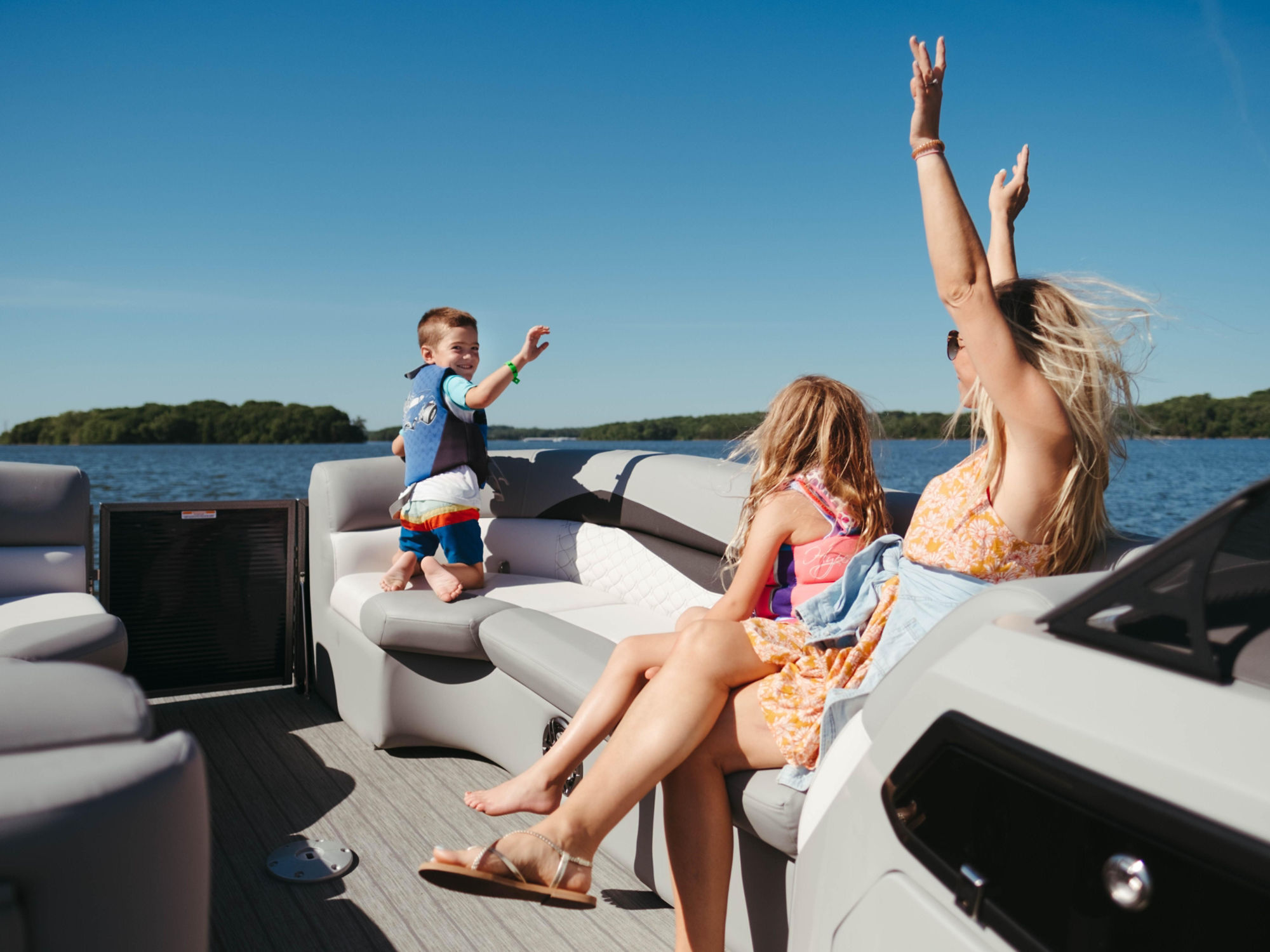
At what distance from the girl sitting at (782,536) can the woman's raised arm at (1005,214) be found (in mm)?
459

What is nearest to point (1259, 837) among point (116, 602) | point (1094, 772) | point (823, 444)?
point (1094, 772)

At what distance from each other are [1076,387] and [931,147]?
488mm

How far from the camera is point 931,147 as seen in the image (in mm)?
1454

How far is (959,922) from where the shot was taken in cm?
80

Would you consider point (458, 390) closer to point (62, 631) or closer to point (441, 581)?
point (441, 581)

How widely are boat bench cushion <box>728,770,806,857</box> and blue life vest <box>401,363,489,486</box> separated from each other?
202 cm

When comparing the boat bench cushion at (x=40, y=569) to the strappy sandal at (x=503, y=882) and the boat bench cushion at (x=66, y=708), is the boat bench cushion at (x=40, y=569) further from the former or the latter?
the boat bench cushion at (x=66, y=708)

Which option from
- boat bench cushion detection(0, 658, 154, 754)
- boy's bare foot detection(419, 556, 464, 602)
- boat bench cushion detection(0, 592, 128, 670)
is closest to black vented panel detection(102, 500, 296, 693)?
boat bench cushion detection(0, 592, 128, 670)

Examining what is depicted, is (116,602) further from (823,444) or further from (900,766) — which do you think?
(900,766)

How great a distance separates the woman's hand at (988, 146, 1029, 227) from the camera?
6.61ft

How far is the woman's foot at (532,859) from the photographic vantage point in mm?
1464

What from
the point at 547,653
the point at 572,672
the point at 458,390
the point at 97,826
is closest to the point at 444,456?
the point at 458,390

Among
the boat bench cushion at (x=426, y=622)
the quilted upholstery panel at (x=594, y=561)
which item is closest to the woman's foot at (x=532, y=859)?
the boat bench cushion at (x=426, y=622)

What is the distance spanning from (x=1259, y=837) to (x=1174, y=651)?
185 millimetres
